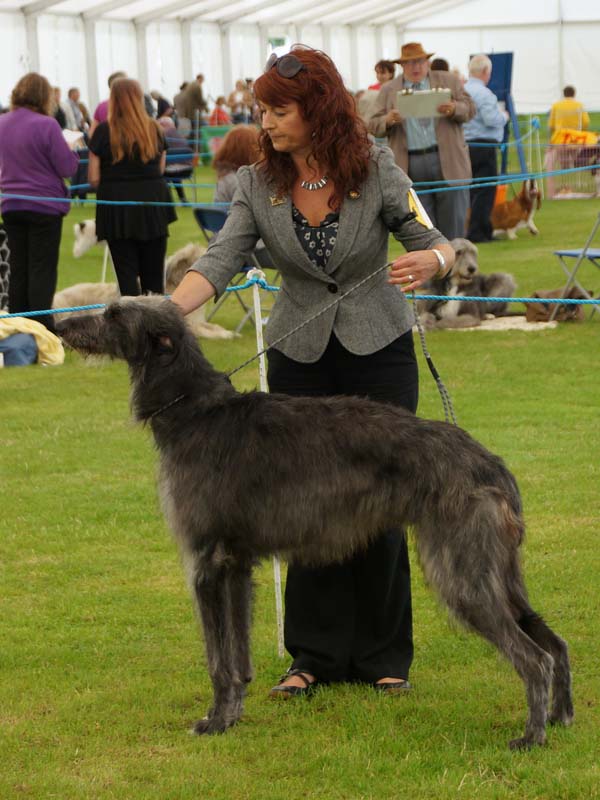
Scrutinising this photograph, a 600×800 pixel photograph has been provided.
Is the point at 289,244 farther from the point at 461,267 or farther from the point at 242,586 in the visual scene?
the point at 461,267

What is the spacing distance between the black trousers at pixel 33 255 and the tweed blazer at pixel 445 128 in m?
3.29

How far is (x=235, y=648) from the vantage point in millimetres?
3961

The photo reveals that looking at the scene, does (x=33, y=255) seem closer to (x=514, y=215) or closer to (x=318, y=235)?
(x=318, y=235)

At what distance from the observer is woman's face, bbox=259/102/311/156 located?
3828 millimetres

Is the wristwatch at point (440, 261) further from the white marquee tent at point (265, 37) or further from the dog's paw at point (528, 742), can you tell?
the white marquee tent at point (265, 37)

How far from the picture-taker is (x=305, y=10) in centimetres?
3456

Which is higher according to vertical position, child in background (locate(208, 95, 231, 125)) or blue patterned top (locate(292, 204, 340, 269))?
child in background (locate(208, 95, 231, 125))

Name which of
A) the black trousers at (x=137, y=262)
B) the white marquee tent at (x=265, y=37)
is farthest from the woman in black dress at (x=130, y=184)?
the white marquee tent at (x=265, y=37)

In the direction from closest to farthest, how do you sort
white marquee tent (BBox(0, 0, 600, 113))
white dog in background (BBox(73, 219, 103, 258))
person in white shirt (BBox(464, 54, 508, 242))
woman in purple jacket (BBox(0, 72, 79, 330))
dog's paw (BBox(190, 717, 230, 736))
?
dog's paw (BBox(190, 717, 230, 736)) → woman in purple jacket (BBox(0, 72, 79, 330)) → person in white shirt (BBox(464, 54, 508, 242)) → white dog in background (BBox(73, 219, 103, 258)) → white marquee tent (BBox(0, 0, 600, 113))

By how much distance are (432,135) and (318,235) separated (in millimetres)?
8355

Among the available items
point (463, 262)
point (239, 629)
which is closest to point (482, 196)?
point (463, 262)

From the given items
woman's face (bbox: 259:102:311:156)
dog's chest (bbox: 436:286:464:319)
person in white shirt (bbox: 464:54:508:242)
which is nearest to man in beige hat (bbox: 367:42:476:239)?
dog's chest (bbox: 436:286:464:319)

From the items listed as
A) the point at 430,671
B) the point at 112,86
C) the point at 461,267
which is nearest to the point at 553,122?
the point at 461,267

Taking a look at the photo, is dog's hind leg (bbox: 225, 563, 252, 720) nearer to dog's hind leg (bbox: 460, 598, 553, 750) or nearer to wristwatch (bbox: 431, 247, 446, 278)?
dog's hind leg (bbox: 460, 598, 553, 750)
